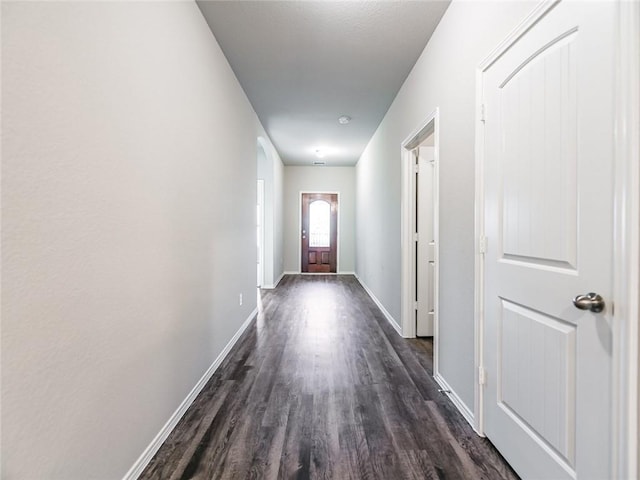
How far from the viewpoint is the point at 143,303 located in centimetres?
136

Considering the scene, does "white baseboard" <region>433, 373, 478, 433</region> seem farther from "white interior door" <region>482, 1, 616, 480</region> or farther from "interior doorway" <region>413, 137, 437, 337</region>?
"interior doorway" <region>413, 137, 437, 337</region>

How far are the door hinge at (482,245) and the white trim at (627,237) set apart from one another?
0.68 metres

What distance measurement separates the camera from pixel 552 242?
1.13 meters

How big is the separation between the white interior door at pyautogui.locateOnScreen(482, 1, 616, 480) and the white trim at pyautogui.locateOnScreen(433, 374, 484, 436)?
15cm

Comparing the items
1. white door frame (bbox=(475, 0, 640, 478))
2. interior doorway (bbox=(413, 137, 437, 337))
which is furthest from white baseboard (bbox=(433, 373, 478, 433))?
interior doorway (bbox=(413, 137, 437, 337))

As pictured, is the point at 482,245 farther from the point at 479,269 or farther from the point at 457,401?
the point at 457,401

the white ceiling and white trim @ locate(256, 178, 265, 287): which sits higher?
the white ceiling

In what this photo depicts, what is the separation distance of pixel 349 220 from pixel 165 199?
19.9ft

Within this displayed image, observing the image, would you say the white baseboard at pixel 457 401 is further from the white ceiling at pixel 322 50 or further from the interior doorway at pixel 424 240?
the white ceiling at pixel 322 50

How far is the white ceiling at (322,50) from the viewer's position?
2.04 meters

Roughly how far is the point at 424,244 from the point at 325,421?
2.05 metres

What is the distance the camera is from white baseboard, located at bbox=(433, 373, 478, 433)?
5.50 feet

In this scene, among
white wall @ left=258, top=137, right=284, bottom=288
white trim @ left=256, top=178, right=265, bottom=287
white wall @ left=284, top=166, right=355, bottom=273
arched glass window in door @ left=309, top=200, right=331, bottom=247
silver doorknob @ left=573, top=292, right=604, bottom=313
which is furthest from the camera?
arched glass window in door @ left=309, top=200, right=331, bottom=247

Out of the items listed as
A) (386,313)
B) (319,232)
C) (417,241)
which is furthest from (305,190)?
(417,241)
